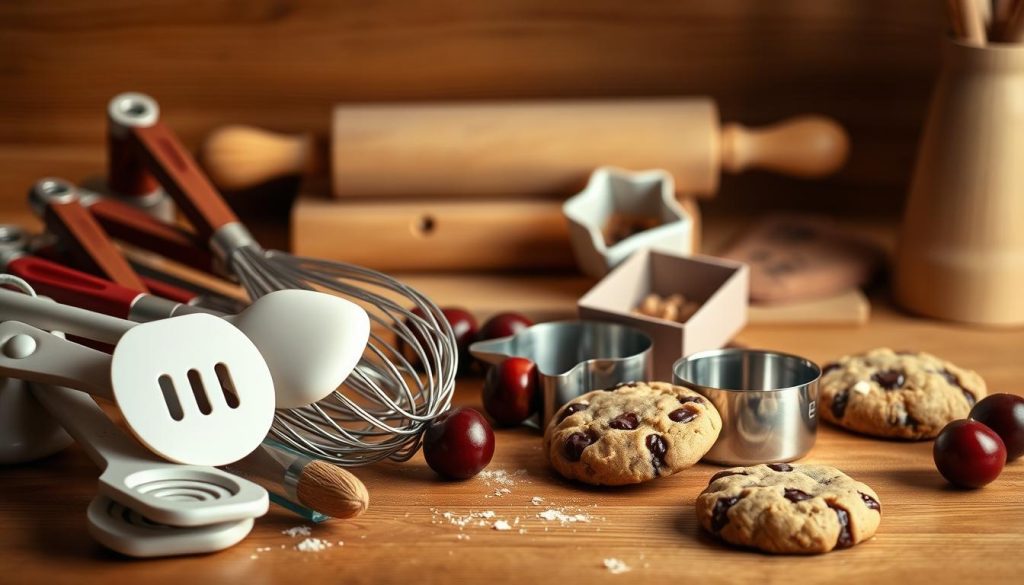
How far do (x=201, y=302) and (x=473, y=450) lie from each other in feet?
0.82

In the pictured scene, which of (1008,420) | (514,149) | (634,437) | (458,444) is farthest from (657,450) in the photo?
(514,149)

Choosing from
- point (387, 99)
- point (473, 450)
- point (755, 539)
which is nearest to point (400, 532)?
point (473, 450)

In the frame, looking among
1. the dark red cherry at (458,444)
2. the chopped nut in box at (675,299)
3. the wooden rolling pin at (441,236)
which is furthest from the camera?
the wooden rolling pin at (441,236)

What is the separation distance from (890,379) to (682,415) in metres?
0.17

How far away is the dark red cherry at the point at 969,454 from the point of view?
692 millimetres

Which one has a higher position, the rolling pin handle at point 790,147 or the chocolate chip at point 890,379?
the rolling pin handle at point 790,147

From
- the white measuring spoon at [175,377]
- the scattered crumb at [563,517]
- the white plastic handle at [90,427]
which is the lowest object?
the scattered crumb at [563,517]

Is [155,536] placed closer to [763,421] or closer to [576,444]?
[576,444]

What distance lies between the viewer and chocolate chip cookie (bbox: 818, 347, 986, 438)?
0.77 metres

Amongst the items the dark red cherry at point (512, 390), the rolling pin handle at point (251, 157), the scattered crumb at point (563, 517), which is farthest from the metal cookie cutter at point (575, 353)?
the rolling pin handle at point (251, 157)

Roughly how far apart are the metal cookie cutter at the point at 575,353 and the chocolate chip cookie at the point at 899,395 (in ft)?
0.42

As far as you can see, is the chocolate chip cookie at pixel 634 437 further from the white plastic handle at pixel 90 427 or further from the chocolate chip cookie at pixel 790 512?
the white plastic handle at pixel 90 427

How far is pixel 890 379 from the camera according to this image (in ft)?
2.60

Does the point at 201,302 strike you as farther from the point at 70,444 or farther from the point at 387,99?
the point at 387,99
